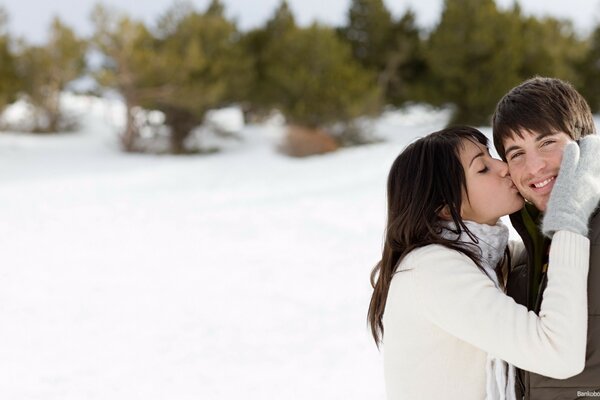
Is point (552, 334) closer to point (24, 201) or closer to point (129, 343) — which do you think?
point (129, 343)

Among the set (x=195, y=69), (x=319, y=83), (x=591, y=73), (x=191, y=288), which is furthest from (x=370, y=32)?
(x=191, y=288)

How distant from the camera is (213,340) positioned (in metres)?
5.09

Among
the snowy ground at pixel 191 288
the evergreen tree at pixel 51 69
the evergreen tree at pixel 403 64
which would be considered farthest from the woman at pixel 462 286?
the evergreen tree at pixel 403 64

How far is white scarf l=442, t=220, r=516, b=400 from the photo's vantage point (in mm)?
1787

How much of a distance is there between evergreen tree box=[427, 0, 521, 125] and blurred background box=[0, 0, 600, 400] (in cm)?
6

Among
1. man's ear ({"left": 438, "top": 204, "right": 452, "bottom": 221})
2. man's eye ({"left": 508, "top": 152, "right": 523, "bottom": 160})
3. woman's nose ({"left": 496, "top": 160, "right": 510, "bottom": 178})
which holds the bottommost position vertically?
man's ear ({"left": 438, "top": 204, "right": 452, "bottom": 221})

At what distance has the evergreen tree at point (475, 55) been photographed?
19.2 metres

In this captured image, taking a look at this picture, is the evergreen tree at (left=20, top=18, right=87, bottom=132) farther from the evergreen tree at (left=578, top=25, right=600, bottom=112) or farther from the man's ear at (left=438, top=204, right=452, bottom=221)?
the man's ear at (left=438, top=204, right=452, bottom=221)

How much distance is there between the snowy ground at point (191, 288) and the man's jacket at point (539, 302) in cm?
237

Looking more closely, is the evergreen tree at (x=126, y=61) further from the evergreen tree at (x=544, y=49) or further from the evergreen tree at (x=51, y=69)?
the evergreen tree at (x=544, y=49)

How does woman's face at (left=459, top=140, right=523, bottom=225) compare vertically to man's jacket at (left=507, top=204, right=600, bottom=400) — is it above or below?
above

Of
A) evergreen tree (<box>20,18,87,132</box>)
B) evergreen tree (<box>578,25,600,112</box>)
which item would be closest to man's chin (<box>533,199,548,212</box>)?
evergreen tree (<box>20,18,87,132</box>)

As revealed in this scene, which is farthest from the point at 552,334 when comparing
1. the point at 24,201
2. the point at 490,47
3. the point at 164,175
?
the point at 490,47

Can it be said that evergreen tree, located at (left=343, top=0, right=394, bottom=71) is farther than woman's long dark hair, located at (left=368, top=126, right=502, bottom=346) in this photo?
Yes
